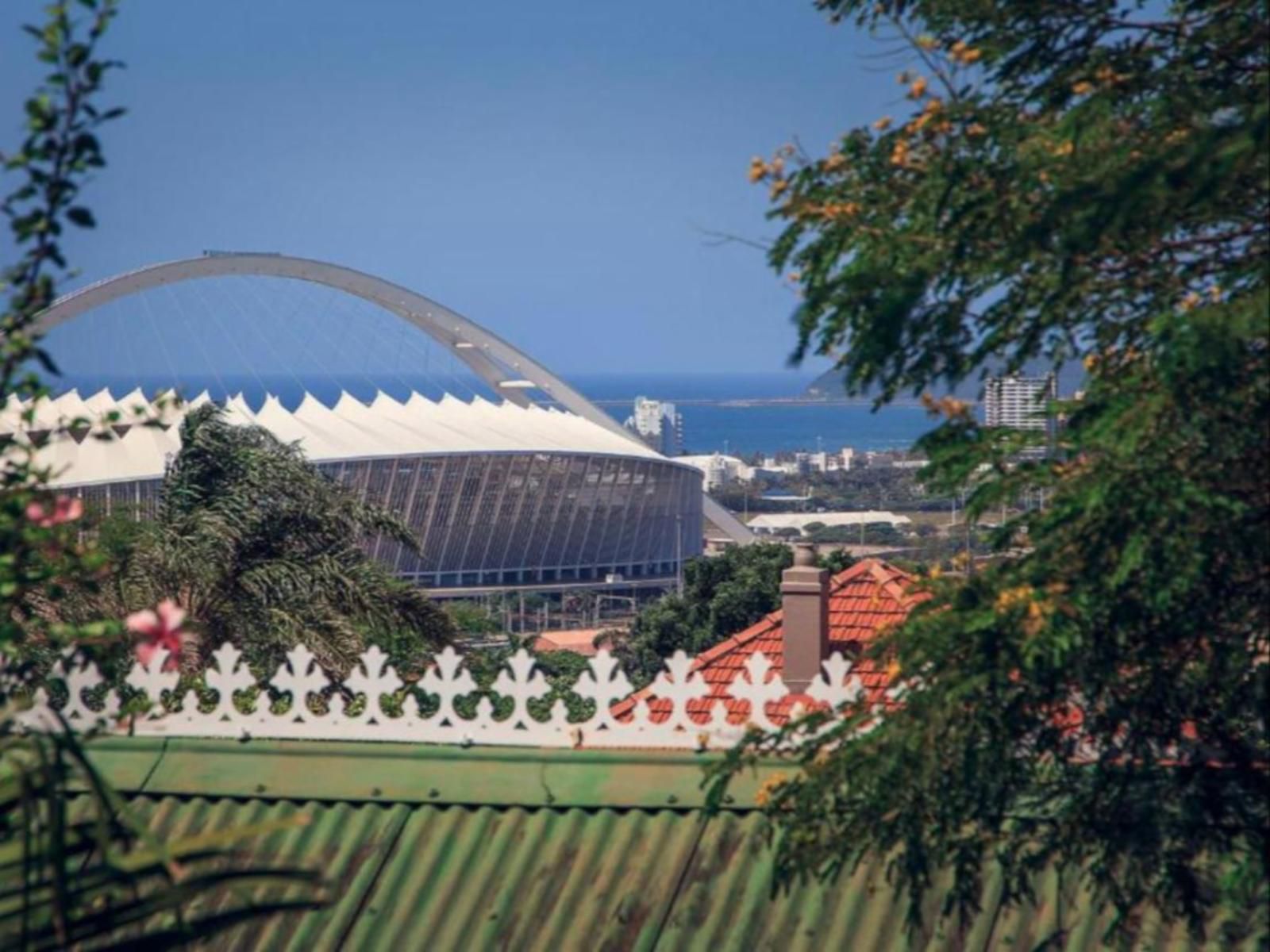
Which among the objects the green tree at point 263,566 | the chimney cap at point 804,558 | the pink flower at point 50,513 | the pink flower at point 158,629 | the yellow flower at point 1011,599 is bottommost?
the green tree at point 263,566

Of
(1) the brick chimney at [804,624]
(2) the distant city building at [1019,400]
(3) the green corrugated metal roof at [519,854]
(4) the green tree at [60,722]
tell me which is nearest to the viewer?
(4) the green tree at [60,722]

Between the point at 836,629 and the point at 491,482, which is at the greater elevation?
the point at 836,629

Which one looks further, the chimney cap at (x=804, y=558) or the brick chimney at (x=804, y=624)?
the chimney cap at (x=804, y=558)

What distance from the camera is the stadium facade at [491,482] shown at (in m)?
71.0

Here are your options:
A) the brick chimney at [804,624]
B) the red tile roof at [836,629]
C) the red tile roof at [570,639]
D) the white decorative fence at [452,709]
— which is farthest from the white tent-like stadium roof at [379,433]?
the white decorative fence at [452,709]

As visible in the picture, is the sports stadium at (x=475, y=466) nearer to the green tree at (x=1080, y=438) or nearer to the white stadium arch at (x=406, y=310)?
the white stadium arch at (x=406, y=310)

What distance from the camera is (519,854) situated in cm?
612

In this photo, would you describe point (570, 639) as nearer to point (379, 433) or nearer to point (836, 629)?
point (379, 433)

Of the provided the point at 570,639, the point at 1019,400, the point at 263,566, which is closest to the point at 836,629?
the point at 263,566

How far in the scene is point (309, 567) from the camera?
20.5 m

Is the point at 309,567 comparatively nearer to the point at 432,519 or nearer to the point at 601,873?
the point at 601,873

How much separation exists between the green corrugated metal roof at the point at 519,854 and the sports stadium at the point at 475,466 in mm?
57960

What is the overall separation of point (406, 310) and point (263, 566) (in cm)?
6125

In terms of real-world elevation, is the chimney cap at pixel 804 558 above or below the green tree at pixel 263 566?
above
